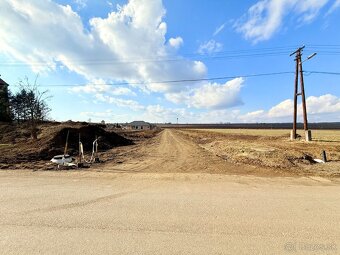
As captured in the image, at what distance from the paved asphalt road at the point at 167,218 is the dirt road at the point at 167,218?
2cm

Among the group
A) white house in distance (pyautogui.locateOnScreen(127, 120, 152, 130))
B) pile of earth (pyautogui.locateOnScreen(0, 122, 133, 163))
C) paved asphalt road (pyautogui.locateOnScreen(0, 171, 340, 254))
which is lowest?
paved asphalt road (pyautogui.locateOnScreen(0, 171, 340, 254))

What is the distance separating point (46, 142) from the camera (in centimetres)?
2092

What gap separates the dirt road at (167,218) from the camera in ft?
14.0

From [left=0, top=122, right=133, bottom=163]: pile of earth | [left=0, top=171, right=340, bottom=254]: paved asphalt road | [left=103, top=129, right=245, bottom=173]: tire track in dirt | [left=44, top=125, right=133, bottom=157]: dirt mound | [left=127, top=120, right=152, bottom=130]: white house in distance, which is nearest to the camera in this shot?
[left=0, top=171, right=340, bottom=254]: paved asphalt road

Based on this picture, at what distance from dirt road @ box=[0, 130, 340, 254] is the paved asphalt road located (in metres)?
0.02

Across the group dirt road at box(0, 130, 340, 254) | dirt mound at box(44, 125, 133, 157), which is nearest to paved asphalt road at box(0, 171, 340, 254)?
dirt road at box(0, 130, 340, 254)

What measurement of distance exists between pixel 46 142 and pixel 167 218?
58.9 feet

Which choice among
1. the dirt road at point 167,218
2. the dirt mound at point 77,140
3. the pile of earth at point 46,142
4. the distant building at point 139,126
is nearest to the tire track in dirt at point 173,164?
the pile of earth at point 46,142

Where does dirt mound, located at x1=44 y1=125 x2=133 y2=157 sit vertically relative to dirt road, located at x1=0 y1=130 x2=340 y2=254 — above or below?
above

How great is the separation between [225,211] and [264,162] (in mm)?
10087

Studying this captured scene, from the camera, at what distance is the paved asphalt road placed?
168 inches

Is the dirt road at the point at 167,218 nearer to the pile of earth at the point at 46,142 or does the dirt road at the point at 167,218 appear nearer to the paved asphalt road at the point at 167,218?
the paved asphalt road at the point at 167,218

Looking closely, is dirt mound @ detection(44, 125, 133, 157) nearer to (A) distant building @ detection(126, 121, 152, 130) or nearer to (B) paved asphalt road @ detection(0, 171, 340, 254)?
(B) paved asphalt road @ detection(0, 171, 340, 254)

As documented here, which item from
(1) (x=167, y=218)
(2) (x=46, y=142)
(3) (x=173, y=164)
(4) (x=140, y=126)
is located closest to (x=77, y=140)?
(2) (x=46, y=142)
